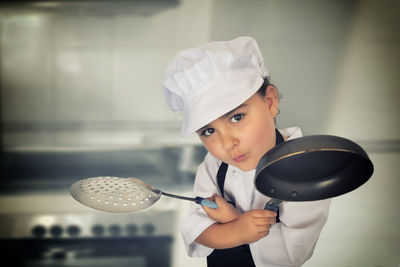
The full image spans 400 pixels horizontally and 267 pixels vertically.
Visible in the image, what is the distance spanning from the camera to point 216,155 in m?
0.92

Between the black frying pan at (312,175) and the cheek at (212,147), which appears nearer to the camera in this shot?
the black frying pan at (312,175)

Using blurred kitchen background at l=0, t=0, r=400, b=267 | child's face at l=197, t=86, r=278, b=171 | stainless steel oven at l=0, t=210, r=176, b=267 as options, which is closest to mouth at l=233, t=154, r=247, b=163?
child's face at l=197, t=86, r=278, b=171

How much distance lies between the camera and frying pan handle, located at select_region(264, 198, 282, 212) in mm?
877

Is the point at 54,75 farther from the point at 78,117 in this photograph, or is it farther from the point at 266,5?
the point at 266,5

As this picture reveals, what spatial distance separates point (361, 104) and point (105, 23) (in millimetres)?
610

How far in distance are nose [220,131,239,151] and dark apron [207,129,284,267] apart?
7 cm

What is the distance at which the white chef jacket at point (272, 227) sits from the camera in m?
0.95

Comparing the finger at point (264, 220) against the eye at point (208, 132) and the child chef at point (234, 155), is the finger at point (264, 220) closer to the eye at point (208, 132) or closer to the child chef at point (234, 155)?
the child chef at point (234, 155)

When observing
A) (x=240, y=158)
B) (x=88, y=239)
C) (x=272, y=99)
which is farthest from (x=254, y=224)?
(x=88, y=239)

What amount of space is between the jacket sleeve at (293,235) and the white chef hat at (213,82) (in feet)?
0.85

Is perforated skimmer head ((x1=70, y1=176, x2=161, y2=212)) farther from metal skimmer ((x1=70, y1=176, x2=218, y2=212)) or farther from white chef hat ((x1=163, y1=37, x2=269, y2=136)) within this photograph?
white chef hat ((x1=163, y1=37, x2=269, y2=136))

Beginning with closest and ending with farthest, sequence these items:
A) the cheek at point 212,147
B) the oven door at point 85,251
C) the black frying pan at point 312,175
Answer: the black frying pan at point 312,175 < the cheek at point 212,147 < the oven door at point 85,251

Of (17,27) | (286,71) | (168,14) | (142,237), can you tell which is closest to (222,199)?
(142,237)

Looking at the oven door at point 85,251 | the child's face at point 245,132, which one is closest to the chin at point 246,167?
the child's face at point 245,132
